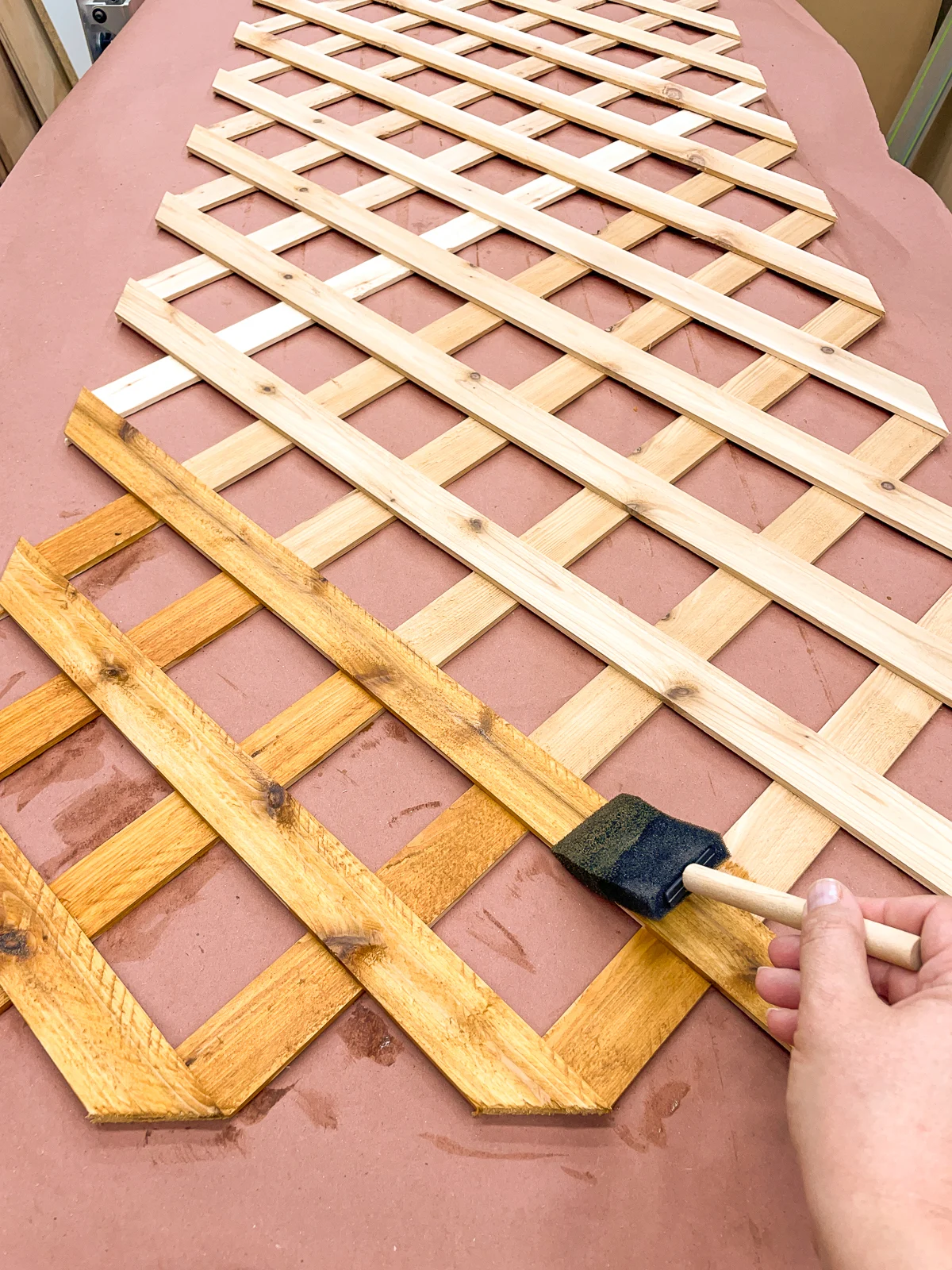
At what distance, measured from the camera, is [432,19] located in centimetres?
254

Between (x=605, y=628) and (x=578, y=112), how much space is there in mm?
1652

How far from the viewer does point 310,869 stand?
3.26 ft

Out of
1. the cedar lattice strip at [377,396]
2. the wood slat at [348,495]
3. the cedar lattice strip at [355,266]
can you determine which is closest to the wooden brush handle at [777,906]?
the wood slat at [348,495]

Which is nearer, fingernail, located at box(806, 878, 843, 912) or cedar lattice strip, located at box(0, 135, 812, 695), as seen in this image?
fingernail, located at box(806, 878, 843, 912)

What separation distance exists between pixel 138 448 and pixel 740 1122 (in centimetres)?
127

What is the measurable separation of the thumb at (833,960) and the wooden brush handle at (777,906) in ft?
0.07

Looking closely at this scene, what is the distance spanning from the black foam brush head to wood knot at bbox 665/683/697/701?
0.61 feet

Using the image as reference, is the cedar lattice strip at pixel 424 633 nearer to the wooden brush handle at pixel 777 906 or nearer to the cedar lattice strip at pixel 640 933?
the cedar lattice strip at pixel 640 933

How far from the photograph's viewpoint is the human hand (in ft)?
2.06

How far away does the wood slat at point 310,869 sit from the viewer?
0.87 metres

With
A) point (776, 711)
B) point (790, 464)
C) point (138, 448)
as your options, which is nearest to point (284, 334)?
point (138, 448)

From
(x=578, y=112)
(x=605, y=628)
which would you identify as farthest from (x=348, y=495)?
(x=578, y=112)

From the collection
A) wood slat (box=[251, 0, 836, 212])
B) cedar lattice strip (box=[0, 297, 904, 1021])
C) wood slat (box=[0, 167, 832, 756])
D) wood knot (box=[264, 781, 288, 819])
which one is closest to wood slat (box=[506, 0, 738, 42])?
wood slat (box=[251, 0, 836, 212])

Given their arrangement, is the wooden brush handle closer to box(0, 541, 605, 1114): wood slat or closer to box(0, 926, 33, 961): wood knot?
box(0, 541, 605, 1114): wood slat
